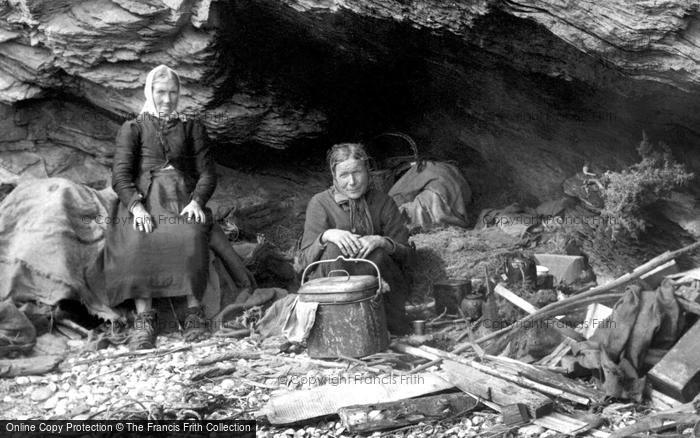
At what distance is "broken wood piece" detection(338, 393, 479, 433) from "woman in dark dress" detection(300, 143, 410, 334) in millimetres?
1560

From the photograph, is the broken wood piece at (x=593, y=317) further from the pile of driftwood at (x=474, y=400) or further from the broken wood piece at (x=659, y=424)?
the broken wood piece at (x=659, y=424)

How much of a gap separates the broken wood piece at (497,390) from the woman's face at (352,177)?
1.87m

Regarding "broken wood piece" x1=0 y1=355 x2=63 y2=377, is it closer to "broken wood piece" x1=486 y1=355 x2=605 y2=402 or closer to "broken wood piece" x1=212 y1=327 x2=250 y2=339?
"broken wood piece" x1=212 y1=327 x2=250 y2=339

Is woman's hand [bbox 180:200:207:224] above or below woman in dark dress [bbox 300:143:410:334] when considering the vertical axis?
below

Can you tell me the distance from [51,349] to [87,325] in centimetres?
54

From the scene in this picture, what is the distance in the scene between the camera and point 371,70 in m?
7.35

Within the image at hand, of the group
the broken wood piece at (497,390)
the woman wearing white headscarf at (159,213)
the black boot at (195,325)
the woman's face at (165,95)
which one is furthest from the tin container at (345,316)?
the woman's face at (165,95)

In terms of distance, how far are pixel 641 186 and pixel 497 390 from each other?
2.26 m

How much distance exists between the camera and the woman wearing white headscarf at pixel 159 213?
18.9 ft

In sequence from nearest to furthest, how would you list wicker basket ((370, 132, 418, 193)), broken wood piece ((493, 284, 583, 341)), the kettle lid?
1. broken wood piece ((493, 284, 583, 341))
2. the kettle lid
3. wicker basket ((370, 132, 418, 193))

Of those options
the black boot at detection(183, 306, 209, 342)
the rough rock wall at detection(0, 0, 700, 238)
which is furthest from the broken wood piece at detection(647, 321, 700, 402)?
the black boot at detection(183, 306, 209, 342)

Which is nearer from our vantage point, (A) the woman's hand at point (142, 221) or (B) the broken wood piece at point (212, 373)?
(B) the broken wood piece at point (212, 373)

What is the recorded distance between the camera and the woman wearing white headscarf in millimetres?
5762

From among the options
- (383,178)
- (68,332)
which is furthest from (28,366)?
(383,178)
